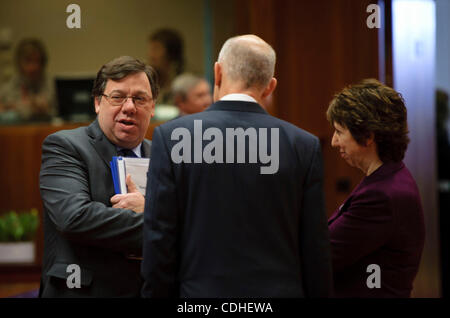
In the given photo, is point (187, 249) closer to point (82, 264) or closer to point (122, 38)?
point (82, 264)

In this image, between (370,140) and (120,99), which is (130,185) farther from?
(370,140)

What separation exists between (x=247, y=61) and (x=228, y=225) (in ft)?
1.76

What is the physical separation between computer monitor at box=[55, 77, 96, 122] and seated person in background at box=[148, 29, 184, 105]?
3.71 ft

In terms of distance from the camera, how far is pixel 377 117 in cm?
208

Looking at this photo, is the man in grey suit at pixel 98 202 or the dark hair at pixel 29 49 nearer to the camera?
the man in grey suit at pixel 98 202

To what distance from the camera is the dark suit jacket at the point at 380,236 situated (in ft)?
6.58

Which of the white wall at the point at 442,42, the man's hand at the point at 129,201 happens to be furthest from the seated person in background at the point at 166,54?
the man's hand at the point at 129,201

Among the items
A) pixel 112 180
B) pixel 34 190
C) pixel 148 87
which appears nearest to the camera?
pixel 112 180

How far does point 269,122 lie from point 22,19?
5.49 m

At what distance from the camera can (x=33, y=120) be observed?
5.25 meters

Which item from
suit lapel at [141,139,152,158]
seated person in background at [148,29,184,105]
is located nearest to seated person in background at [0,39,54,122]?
seated person in background at [148,29,184,105]

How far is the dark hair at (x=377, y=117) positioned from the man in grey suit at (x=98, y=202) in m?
0.82

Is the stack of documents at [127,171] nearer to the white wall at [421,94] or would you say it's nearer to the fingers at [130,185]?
the fingers at [130,185]
